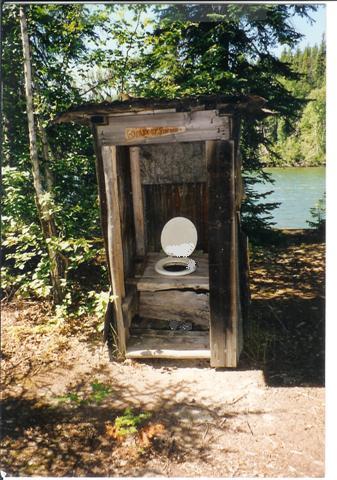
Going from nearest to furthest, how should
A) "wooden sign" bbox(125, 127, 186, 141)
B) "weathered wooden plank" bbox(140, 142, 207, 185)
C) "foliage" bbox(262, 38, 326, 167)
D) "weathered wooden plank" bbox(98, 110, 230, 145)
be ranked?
"weathered wooden plank" bbox(98, 110, 230, 145) < "wooden sign" bbox(125, 127, 186, 141) < "weathered wooden plank" bbox(140, 142, 207, 185) < "foliage" bbox(262, 38, 326, 167)

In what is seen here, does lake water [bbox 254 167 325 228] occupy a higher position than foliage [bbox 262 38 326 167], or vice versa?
foliage [bbox 262 38 326 167]

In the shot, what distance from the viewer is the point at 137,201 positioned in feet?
17.2

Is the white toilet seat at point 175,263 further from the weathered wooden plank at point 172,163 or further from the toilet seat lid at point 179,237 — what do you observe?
the weathered wooden plank at point 172,163

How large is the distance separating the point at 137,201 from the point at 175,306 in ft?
5.21

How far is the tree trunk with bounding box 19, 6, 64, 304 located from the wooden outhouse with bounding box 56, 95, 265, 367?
88cm

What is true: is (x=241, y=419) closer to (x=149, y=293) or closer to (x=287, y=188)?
(x=149, y=293)

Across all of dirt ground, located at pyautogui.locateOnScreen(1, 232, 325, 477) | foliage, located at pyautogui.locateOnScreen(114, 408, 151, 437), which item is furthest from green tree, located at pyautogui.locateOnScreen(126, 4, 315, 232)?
foliage, located at pyautogui.locateOnScreen(114, 408, 151, 437)

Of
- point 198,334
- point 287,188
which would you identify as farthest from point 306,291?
point 287,188

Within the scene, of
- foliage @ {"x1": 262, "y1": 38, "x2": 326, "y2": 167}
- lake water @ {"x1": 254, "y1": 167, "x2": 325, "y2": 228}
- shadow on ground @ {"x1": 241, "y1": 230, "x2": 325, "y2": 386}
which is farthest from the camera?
lake water @ {"x1": 254, "y1": 167, "x2": 325, "y2": 228}

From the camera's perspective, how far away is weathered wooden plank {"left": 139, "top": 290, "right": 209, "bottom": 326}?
4.83 meters

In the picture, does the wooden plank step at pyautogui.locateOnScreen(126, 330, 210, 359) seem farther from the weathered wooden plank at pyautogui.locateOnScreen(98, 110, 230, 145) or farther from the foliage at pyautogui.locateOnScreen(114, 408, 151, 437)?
the weathered wooden plank at pyautogui.locateOnScreen(98, 110, 230, 145)

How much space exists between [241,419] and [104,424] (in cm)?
125

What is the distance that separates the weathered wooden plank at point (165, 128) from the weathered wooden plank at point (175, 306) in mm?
2098

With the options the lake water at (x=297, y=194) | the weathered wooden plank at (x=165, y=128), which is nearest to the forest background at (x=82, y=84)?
the weathered wooden plank at (x=165, y=128)
